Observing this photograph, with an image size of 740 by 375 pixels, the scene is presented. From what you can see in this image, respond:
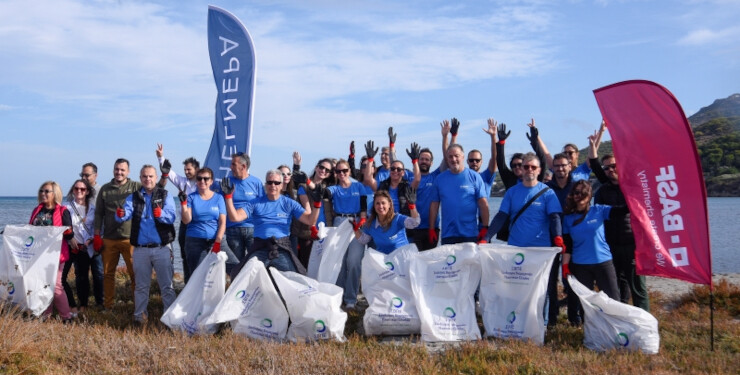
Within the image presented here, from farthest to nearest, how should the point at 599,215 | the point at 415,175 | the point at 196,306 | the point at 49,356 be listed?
the point at 415,175, the point at 196,306, the point at 599,215, the point at 49,356

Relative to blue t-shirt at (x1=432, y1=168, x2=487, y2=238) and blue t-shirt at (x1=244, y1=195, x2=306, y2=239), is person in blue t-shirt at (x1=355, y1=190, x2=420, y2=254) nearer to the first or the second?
blue t-shirt at (x1=432, y1=168, x2=487, y2=238)

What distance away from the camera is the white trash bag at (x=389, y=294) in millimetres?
5734

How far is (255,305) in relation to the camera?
19.0 feet

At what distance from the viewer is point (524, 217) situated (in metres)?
5.85

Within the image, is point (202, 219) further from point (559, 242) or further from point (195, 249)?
point (559, 242)

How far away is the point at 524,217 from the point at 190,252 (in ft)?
12.2

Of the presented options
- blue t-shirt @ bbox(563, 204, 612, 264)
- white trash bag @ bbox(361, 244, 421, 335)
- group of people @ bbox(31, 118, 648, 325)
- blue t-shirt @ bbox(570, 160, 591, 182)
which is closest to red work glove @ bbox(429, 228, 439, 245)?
group of people @ bbox(31, 118, 648, 325)

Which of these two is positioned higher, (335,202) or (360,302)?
(335,202)

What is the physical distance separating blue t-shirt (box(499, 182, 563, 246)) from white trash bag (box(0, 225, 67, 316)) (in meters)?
5.18

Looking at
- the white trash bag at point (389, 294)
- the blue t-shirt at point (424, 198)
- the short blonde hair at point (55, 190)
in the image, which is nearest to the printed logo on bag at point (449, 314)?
the white trash bag at point (389, 294)

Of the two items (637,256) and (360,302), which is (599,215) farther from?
(360,302)

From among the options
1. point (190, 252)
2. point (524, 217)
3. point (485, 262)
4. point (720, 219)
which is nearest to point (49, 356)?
point (190, 252)

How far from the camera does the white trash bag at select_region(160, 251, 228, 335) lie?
5895mm

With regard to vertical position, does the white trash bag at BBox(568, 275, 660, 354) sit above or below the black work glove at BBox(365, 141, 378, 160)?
below
